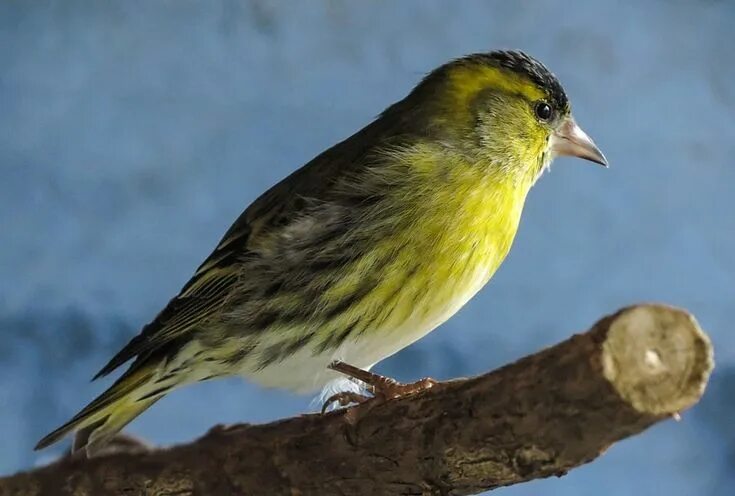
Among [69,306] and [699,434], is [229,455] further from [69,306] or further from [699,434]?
[699,434]

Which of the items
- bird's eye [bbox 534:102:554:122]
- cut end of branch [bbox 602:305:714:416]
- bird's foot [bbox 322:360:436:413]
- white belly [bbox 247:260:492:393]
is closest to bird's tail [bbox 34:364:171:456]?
white belly [bbox 247:260:492:393]

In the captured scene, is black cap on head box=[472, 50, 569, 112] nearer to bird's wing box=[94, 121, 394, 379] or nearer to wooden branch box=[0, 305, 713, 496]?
bird's wing box=[94, 121, 394, 379]

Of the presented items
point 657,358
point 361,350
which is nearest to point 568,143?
point 361,350

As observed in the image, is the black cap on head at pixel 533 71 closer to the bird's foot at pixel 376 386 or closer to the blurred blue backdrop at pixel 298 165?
the bird's foot at pixel 376 386

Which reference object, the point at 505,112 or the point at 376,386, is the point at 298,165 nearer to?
the point at 505,112

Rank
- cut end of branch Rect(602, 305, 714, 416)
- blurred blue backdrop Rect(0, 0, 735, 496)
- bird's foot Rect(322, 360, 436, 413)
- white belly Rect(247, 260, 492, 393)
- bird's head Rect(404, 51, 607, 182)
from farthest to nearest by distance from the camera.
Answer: blurred blue backdrop Rect(0, 0, 735, 496) < bird's head Rect(404, 51, 607, 182) < white belly Rect(247, 260, 492, 393) < bird's foot Rect(322, 360, 436, 413) < cut end of branch Rect(602, 305, 714, 416)

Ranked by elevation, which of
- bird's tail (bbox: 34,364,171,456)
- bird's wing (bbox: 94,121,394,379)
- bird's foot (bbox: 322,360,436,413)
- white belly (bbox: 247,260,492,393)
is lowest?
bird's foot (bbox: 322,360,436,413)
